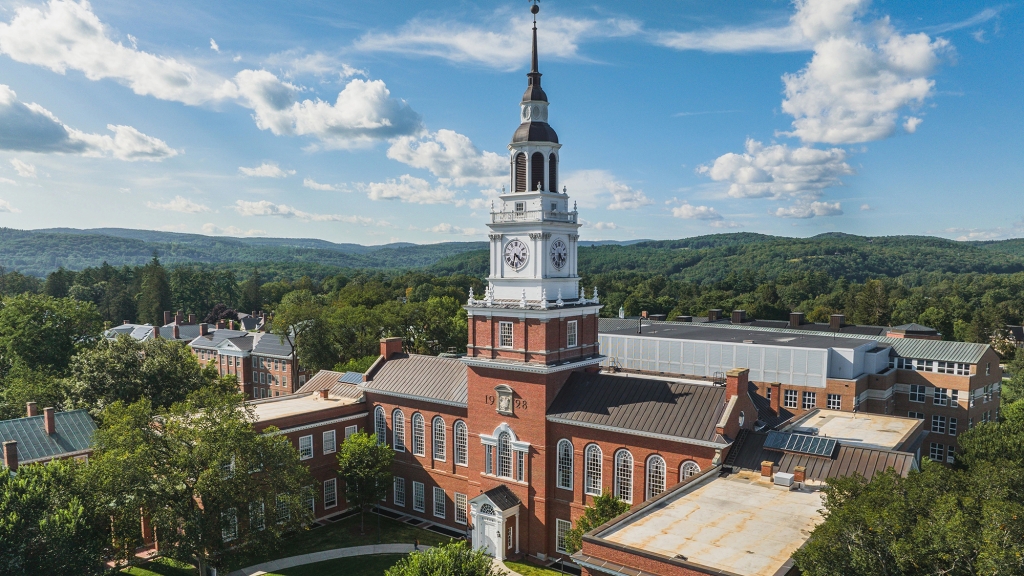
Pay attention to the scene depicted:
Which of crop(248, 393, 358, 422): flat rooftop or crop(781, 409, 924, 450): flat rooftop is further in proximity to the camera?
crop(248, 393, 358, 422): flat rooftop

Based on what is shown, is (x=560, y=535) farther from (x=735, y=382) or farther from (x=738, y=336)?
(x=738, y=336)

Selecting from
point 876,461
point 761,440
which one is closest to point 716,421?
point 761,440

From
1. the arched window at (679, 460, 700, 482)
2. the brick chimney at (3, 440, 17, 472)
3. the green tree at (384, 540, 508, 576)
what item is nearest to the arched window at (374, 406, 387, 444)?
the brick chimney at (3, 440, 17, 472)

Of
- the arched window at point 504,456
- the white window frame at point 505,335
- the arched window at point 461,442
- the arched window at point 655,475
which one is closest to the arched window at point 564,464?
the arched window at point 504,456

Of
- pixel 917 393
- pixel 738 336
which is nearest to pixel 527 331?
pixel 738 336

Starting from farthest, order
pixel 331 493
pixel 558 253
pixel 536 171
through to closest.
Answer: pixel 331 493, pixel 558 253, pixel 536 171

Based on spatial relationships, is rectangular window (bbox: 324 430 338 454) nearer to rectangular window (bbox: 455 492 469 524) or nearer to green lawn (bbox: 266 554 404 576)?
green lawn (bbox: 266 554 404 576)
